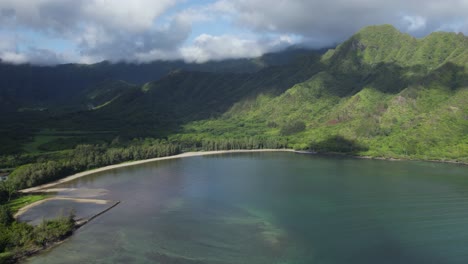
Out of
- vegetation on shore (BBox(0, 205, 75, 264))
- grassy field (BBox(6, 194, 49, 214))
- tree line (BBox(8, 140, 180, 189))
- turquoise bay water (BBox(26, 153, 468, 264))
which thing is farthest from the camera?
tree line (BBox(8, 140, 180, 189))

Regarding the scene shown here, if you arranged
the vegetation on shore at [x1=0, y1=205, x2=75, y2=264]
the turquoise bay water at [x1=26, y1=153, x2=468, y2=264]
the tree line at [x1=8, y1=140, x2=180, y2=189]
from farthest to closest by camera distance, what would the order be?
the tree line at [x1=8, y1=140, x2=180, y2=189] < the turquoise bay water at [x1=26, y1=153, x2=468, y2=264] < the vegetation on shore at [x1=0, y1=205, x2=75, y2=264]

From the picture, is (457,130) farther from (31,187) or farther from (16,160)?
(16,160)

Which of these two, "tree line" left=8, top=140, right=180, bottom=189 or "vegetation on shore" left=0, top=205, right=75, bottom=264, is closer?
"vegetation on shore" left=0, top=205, right=75, bottom=264

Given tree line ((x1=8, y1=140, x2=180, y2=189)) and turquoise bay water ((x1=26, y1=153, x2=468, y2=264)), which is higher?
tree line ((x1=8, y1=140, x2=180, y2=189))

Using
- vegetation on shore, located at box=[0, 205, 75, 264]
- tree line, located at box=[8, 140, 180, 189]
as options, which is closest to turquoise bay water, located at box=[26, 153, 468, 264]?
vegetation on shore, located at box=[0, 205, 75, 264]

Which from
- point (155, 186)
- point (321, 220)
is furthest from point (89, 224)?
point (321, 220)

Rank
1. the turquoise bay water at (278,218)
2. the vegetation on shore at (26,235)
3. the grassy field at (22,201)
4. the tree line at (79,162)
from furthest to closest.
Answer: the tree line at (79,162) < the grassy field at (22,201) < the turquoise bay water at (278,218) < the vegetation on shore at (26,235)

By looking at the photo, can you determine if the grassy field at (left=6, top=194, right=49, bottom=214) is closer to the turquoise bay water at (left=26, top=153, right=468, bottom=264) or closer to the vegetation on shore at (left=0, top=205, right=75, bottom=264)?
the turquoise bay water at (left=26, top=153, right=468, bottom=264)

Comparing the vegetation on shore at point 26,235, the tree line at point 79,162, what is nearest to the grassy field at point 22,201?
the tree line at point 79,162

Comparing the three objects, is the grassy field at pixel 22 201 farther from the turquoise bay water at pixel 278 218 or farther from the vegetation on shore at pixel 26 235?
the vegetation on shore at pixel 26 235

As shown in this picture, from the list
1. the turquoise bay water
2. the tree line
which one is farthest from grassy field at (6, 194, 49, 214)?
the turquoise bay water

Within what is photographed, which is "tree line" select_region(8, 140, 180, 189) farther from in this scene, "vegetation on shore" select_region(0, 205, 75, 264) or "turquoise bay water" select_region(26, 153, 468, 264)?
"vegetation on shore" select_region(0, 205, 75, 264)
